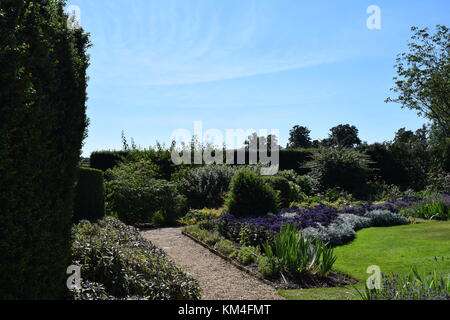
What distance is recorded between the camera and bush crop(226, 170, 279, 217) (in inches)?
399

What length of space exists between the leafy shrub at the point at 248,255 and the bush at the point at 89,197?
4.09m

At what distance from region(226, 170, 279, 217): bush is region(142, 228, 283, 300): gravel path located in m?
1.49

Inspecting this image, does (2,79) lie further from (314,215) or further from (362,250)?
(314,215)

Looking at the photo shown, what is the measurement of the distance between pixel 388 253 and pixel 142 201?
7505 mm

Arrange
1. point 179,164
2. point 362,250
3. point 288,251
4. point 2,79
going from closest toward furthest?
point 2,79
point 288,251
point 362,250
point 179,164

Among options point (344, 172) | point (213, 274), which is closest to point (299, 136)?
point (344, 172)

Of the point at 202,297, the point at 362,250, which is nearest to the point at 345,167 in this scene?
the point at 362,250

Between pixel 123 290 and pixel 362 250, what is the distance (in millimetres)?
4978

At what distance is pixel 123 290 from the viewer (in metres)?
4.64

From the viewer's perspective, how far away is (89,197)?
384 inches

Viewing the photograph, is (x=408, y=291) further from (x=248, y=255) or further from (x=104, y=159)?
(x=104, y=159)

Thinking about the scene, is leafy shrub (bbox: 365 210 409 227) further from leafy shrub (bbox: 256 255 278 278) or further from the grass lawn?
leafy shrub (bbox: 256 255 278 278)

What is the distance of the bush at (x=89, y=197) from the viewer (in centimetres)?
958

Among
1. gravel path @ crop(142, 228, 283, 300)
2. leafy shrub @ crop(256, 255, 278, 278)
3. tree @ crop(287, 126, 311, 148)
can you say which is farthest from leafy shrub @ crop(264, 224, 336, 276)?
tree @ crop(287, 126, 311, 148)
